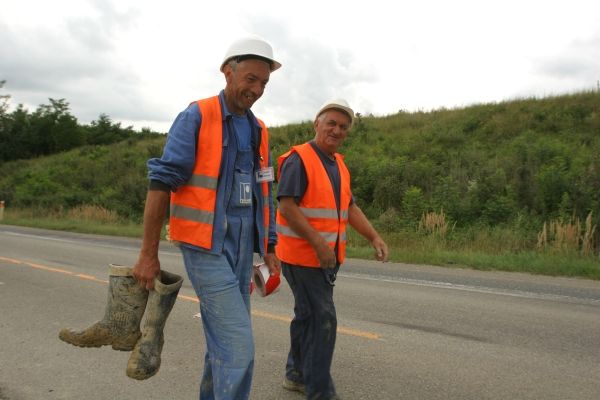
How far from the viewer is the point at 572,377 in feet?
14.4

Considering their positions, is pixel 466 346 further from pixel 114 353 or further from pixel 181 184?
pixel 181 184

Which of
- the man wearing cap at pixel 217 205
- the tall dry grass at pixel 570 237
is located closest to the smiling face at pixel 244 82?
the man wearing cap at pixel 217 205

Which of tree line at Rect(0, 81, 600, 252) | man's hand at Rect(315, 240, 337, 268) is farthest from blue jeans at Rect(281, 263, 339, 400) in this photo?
tree line at Rect(0, 81, 600, 252)

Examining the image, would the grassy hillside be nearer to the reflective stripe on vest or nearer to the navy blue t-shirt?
the navy blue t-shirt

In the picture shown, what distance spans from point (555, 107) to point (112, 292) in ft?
75.1

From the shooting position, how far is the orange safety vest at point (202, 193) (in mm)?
Answer: 2719

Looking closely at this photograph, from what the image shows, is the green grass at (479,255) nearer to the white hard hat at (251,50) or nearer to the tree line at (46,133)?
the white hard hat at (251,50)

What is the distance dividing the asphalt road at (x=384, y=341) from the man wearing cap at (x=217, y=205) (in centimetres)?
147

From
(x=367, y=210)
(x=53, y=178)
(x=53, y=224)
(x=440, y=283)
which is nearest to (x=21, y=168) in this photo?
(x=53, y=178)

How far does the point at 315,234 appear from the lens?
367 centimetres

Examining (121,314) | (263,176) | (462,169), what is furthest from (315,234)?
(462,169)

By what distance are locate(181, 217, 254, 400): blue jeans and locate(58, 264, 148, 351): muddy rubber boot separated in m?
0.29

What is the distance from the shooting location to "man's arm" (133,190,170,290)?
265 cm

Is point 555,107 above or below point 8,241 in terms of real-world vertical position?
above
